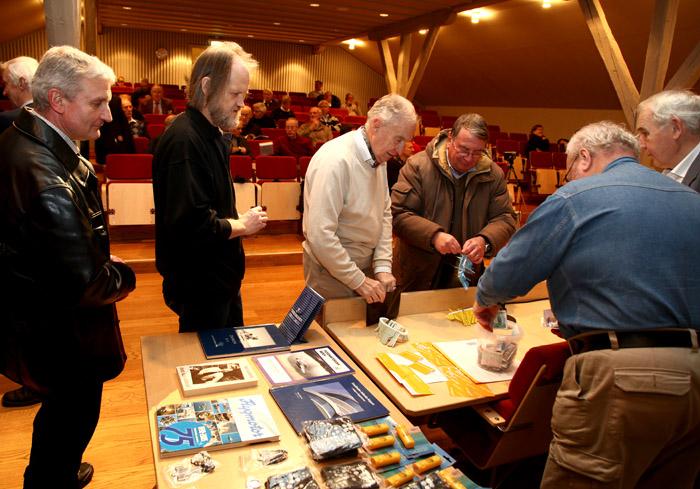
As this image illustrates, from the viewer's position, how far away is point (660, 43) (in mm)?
6043

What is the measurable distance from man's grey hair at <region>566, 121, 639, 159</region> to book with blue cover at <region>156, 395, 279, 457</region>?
1.19m

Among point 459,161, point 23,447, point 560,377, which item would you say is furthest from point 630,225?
point 23,447

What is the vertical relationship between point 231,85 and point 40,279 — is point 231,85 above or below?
above

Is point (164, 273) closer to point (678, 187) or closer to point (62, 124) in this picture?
point (62, 124)

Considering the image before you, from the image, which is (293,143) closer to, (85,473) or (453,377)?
(85,473)

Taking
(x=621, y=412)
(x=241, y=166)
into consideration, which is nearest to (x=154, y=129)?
(x=241, y=166)

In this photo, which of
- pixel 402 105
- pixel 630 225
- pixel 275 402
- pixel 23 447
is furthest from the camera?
pixel 23 447

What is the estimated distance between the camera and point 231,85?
1.84 metres

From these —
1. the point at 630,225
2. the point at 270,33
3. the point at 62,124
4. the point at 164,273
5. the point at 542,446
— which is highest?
the point at 270,33

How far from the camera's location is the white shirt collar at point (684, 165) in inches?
85.7

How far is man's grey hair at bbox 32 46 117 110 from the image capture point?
1.44 metres

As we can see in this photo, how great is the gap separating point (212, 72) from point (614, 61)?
6366mm

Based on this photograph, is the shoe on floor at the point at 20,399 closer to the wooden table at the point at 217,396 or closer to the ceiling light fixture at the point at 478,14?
the wooden table at the point at 217,396

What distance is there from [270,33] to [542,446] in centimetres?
1406
